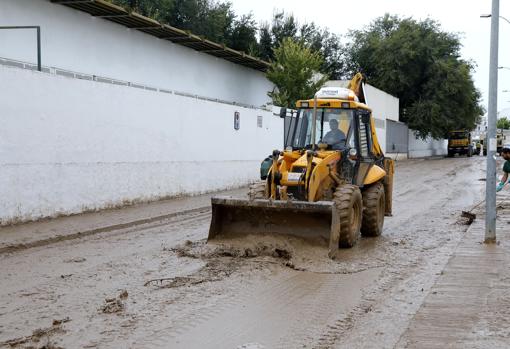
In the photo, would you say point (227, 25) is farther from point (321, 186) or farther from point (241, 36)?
point (321, 186)

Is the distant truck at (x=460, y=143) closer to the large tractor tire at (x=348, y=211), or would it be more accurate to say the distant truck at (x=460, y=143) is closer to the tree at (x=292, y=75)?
the tree at (x=292, y=75)

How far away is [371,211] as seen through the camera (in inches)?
435

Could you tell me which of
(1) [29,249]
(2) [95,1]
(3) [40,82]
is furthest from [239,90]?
(1) [29,249]

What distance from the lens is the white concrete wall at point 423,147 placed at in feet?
194

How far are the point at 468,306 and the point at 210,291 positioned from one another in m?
2.85

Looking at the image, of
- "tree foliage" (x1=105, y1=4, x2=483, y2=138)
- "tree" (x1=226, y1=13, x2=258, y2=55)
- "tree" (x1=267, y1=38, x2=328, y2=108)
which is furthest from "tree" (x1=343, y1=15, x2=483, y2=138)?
"tree" (x1=267, y1=38, x2=328, y2=108)

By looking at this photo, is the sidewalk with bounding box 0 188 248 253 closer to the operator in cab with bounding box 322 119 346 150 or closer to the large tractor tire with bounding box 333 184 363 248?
the operator in cab with bounding box 322 119 346 150

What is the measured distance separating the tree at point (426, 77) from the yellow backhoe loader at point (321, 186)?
1744 inches

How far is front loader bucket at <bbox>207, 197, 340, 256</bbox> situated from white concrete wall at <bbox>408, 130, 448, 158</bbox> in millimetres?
50962

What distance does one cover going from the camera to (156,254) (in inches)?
366

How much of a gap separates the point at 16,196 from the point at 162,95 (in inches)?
246

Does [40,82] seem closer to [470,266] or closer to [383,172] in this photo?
[383,172]

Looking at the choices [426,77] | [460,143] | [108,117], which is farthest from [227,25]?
[108,117]

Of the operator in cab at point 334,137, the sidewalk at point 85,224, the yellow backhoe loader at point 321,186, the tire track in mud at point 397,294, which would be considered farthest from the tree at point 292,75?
the operator in cab at point 334,137
